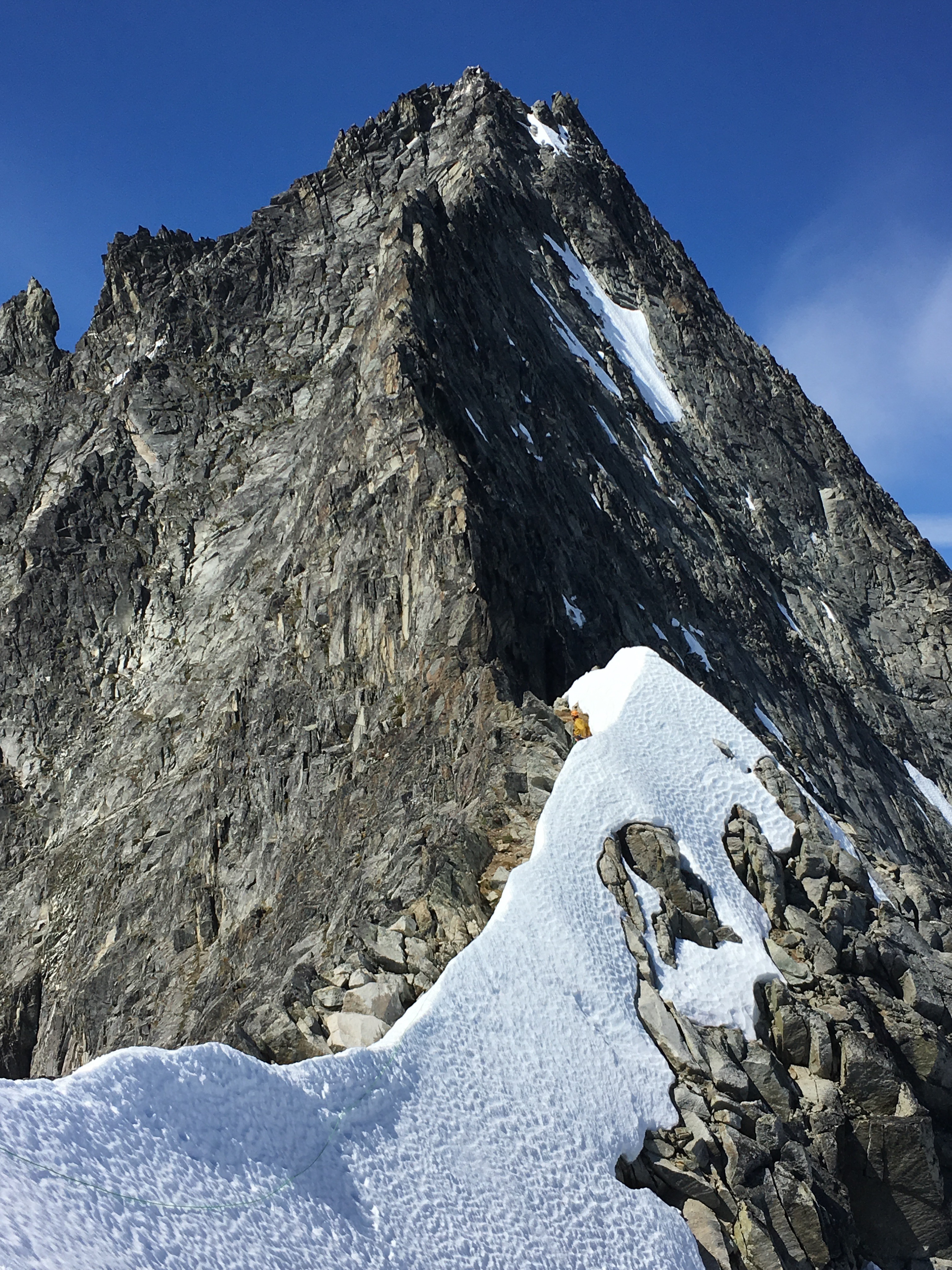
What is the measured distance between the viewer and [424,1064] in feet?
38.3

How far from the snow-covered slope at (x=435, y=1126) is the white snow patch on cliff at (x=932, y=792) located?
45.7 m

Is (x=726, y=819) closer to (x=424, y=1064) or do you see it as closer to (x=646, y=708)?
(x=646, y=708)

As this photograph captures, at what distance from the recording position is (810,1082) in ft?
44.2

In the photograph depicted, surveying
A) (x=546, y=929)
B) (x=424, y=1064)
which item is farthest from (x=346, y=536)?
(x=424, y=1064)

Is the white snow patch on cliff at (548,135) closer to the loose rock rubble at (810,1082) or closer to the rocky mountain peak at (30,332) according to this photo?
the rocky mountain peak at (30,332)

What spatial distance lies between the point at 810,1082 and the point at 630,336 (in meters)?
66.6

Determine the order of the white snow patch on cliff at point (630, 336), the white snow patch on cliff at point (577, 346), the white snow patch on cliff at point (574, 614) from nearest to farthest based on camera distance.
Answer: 1. the white snow patch on cliff at point (574, 614)
2. the white snow patch on cliff at point (577, 346)
3. the white snow patch on cliff at point (630, 336)

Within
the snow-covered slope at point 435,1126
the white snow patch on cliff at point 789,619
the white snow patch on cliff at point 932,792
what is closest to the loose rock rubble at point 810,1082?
the snow-covered slope at point 435,1126

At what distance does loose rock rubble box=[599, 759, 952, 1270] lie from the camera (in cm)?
1176

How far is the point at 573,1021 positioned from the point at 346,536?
A: 22.4 m

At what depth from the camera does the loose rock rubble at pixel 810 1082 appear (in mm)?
11758

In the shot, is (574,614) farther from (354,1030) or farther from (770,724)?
(354,1030)

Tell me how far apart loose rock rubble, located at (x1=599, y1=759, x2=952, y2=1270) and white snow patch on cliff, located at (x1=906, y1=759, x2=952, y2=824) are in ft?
143

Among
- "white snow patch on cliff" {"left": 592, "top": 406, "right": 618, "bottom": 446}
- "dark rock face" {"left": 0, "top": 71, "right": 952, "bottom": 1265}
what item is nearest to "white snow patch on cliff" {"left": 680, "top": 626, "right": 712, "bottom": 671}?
"dark rock face" {"left": 0, "top": 71, "right": 952, "bottom": 1265}
